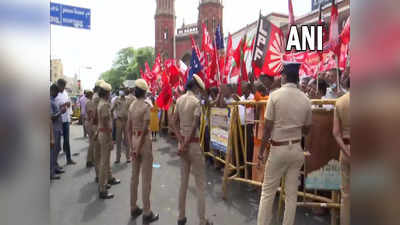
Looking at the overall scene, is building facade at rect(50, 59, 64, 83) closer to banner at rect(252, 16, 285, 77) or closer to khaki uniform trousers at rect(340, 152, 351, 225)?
khaki uniform trousers at rect(340, 152, 351, 225)

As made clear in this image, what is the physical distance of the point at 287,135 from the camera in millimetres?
2922

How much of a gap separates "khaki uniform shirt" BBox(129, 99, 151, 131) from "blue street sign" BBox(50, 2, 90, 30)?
18.7ft

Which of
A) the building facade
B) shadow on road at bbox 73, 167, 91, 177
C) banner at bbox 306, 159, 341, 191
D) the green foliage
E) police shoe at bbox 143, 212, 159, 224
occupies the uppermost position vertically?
the green foliage

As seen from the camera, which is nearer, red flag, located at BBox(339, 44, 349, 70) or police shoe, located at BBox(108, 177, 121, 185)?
red flag, located at BBox(339, 44, 349, 70)

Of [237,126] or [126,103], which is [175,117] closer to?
[237,126]

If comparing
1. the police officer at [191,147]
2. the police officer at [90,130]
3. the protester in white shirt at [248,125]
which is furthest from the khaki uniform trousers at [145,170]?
the police officer at [90,130]

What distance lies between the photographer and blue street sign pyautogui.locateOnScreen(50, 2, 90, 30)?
7.99m

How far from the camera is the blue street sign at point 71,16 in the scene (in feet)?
26.2

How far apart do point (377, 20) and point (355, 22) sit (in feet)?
0.21

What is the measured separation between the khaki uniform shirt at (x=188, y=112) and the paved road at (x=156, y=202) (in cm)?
132

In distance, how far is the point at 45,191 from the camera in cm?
94

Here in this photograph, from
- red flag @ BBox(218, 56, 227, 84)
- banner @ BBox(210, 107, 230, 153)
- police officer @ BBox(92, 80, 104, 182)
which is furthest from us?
red flag @ BBox(218, 56, 227, 84)

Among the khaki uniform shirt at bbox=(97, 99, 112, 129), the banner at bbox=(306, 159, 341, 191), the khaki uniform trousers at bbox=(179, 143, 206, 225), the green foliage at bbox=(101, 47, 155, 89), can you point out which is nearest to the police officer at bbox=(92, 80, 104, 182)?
the khaki uniform shirt at bbox=(97, 99, 112, 129)

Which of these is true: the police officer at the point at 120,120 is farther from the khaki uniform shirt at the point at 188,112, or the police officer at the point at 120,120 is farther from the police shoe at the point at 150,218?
the khaki uniform shirt at the point at 188,112
